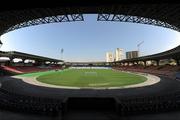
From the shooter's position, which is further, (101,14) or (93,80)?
(93,80)

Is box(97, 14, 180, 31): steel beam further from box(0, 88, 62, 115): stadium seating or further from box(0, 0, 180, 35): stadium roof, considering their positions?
box(0, 88, 62, 115): stadium seating

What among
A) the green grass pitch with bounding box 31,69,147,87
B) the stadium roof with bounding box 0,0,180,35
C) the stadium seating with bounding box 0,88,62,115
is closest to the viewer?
the stadium seating with bounding box 0,88,62,115

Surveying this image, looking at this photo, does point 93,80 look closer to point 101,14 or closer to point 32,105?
point 101,14

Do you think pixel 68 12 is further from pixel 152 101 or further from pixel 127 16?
pixel 152 101

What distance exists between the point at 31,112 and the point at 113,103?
6461mm

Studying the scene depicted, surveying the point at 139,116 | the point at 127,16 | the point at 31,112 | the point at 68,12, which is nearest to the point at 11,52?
the point at 68,12

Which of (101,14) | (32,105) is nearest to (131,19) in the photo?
(101,14)

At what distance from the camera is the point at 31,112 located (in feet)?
47.4

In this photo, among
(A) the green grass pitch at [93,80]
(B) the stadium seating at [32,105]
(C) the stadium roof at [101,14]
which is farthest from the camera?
(A) the green grass pitch at [93,80]

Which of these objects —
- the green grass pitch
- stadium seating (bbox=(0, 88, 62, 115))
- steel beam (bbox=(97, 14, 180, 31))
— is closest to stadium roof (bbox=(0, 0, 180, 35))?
steel beam (bbox=(97, 14, 180, 31))

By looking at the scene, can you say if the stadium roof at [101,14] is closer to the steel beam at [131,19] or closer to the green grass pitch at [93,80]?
the steel beam at [131,19]

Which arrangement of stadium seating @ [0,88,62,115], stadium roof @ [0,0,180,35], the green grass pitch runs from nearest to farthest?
stadium seating @ [0,88,62,115]
stadium roof @ [0,0,180,35]
the green grass pitch

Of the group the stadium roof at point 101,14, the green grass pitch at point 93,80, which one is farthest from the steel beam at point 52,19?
the green grass pitch at point 93,80

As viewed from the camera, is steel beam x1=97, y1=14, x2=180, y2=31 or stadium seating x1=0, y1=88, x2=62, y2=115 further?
steel beam x1=97, y1=14, x2=180, y2=31
